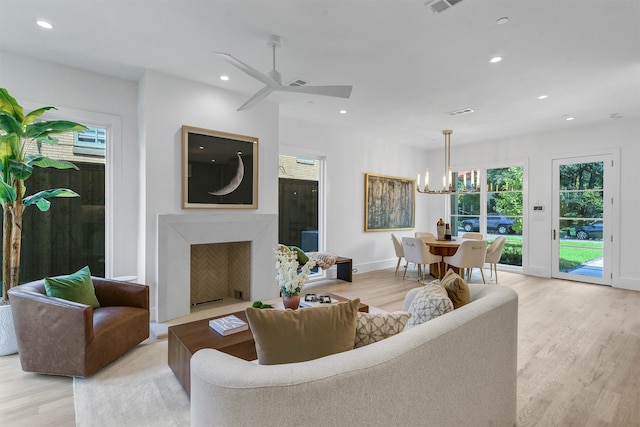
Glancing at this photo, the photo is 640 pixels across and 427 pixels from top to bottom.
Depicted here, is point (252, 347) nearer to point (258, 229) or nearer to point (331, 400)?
point (331, 400)

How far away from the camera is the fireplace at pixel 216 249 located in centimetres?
369

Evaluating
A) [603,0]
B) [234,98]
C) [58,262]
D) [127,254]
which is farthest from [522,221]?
[58,262]

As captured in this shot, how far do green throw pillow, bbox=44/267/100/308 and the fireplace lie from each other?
0.80 meters

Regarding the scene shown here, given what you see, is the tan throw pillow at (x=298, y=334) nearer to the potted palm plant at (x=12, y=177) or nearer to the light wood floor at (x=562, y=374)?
the light wood floor at (x=562, y=374)

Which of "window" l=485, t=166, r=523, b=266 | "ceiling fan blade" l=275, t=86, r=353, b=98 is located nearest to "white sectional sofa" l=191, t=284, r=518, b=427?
"ceiling fan blade" l=275, t=86, r=353, b=98

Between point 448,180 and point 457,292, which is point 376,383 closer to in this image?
point 457,292

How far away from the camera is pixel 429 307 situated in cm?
164

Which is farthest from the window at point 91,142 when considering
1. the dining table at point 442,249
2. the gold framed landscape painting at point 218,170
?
the dining table at point 442,249

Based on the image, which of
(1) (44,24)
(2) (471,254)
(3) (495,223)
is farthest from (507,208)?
(1) (44,24)

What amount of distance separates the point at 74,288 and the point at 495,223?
727 centimetres

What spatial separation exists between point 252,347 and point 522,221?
6.36m

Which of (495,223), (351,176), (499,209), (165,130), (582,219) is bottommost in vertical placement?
(495,223)

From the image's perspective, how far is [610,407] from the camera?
215cm

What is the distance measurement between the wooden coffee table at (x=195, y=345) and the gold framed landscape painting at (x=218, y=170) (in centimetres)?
186
